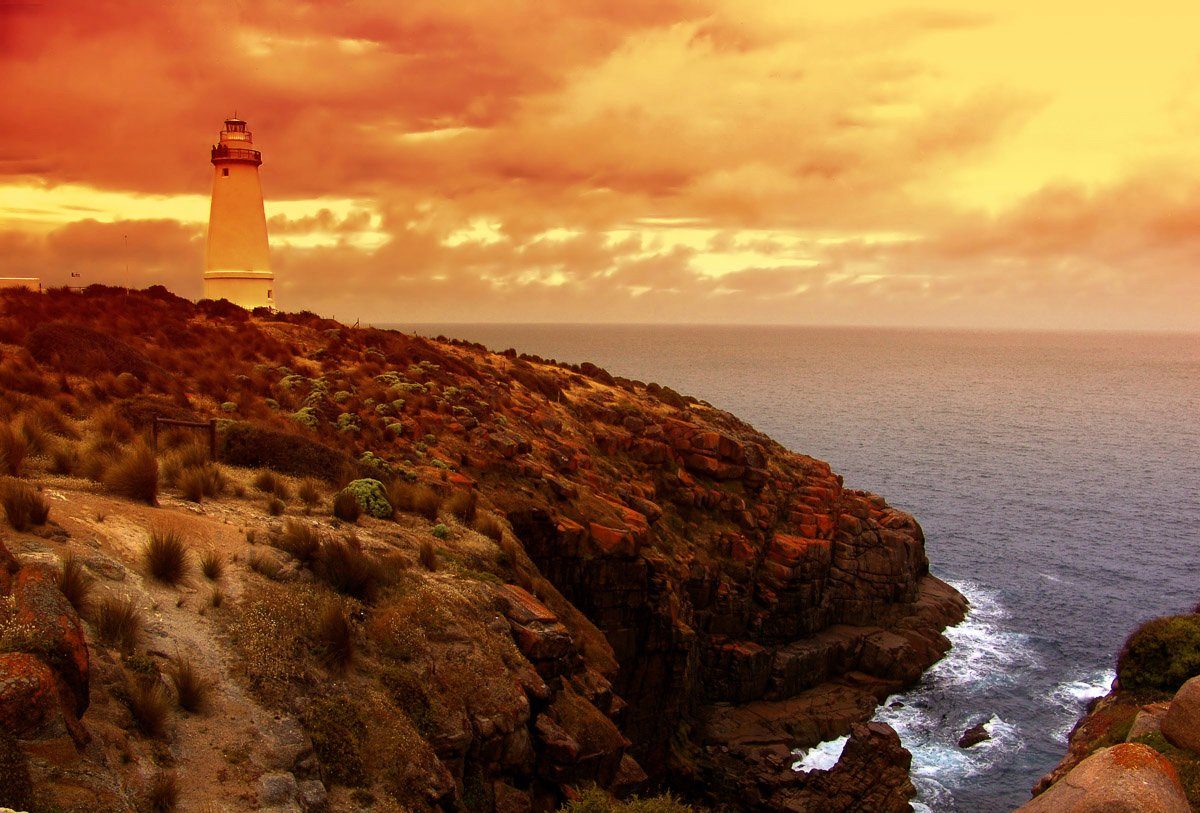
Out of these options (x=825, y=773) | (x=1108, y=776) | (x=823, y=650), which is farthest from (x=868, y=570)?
(x=1108, y=776)

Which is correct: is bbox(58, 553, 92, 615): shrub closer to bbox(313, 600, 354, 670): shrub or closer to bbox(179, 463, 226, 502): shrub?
bbox(313, 600, 354, 670): shrub

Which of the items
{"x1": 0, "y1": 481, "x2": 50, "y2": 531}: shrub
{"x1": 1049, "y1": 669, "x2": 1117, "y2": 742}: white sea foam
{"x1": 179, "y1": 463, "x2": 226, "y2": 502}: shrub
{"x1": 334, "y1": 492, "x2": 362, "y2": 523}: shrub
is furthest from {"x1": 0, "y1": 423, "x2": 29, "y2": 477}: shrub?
{"x1": 1049, "y1": 669, "x2": 1117, "y2": 742}: white sea foam

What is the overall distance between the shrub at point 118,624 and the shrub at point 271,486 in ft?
23.2

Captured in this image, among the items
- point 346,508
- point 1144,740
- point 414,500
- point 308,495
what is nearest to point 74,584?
point 346,508

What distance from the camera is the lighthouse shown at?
146ft

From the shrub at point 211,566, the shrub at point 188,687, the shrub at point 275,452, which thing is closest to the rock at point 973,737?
the shrub at point 275,452

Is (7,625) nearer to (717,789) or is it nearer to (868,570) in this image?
(717,789)

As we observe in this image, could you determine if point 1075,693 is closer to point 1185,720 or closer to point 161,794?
point 1185,720

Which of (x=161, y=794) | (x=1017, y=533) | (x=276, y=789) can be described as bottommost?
(x=1017, y=533)

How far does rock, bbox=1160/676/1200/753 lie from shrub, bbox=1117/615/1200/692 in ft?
26.6

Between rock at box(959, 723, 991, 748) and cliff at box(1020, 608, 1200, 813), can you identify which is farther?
rock at box(959, 723, 991, 748)

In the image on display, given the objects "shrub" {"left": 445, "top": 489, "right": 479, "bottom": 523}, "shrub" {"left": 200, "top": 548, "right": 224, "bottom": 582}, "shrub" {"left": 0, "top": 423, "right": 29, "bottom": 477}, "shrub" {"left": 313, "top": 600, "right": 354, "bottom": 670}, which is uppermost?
"shrub" {"left": 0, "top": 423, "right": 29, "bottom": 477}

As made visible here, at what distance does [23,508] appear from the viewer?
1271 cm

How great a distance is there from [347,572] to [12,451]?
21.9 feet
